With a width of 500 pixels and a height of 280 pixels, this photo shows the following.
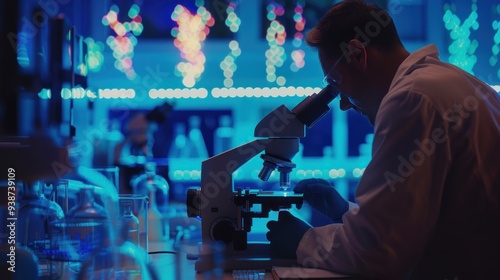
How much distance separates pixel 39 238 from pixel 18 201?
12cm

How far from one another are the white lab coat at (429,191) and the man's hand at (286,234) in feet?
0.68

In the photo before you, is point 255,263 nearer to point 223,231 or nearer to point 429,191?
point 223,231

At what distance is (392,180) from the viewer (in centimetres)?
106

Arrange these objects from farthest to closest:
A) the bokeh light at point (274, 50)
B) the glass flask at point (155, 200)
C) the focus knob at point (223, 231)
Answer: the bokeh light at point (274, 50), the glass flask at point (155, 200), the focus knob at point (223, 231)

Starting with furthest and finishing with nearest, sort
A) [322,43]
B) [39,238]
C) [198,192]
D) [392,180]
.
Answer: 1. [198,192]
2. [322,43]
3. [39,238]
4. [392,180]

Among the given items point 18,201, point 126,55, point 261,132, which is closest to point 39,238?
point 18,201

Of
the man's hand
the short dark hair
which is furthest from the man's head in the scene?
the man's hand

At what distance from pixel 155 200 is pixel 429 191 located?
3.36ft

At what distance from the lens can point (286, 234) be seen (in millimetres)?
1354

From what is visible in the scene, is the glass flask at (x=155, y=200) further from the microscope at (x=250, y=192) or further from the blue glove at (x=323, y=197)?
the blue glove at (x=323, y=197)

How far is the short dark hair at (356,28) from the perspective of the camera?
131 cm

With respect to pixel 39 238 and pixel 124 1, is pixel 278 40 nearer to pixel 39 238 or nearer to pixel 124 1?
pixel 124 1

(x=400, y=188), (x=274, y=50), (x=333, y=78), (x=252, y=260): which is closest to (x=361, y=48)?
(x=333, y=78)

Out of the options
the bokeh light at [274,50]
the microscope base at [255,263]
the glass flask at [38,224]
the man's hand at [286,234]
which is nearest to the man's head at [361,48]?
the man's hand at [286,234]
